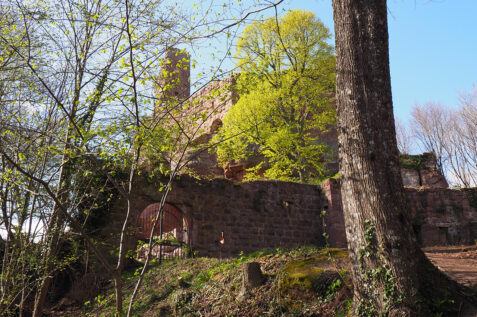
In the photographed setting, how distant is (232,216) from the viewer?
14344mm

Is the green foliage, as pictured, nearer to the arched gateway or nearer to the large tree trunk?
the arched gateway

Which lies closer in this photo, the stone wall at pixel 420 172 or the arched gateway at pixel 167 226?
the arched gateway at pixel 167 226

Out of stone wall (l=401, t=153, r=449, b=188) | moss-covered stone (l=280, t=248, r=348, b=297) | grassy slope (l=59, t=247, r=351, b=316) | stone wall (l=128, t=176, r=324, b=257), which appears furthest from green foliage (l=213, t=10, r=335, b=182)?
moss-covered stone (l=280, t=248, r=348, b=297)

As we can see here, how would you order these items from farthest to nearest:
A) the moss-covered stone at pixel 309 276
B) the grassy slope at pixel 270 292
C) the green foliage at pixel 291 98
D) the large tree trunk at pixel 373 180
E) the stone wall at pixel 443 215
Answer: the green foliage at pixel 291 98, the stone wall at pixel 443 215, the moss-covered stone at pixel 309 276, the grassy slope at pixel 270 292, the large tree trunk at pixel 373 180

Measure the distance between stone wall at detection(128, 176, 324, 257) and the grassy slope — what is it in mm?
4801

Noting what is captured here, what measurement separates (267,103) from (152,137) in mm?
14252

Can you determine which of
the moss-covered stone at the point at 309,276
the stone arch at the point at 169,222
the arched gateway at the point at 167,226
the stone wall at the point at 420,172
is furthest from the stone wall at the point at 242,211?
the stone wall at the point at 420,172

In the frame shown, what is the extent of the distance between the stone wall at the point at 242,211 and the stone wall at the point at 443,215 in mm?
4260

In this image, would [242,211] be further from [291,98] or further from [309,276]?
[309,276]

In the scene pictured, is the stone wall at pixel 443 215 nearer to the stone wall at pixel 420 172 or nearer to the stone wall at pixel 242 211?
the stone wall at pixel 242 211

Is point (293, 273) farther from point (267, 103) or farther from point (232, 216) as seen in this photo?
point (267, 103)

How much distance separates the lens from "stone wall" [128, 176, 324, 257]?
13.6 metres

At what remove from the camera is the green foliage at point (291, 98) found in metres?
19.0

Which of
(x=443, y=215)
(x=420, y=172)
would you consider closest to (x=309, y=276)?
(x=443, y=215)
